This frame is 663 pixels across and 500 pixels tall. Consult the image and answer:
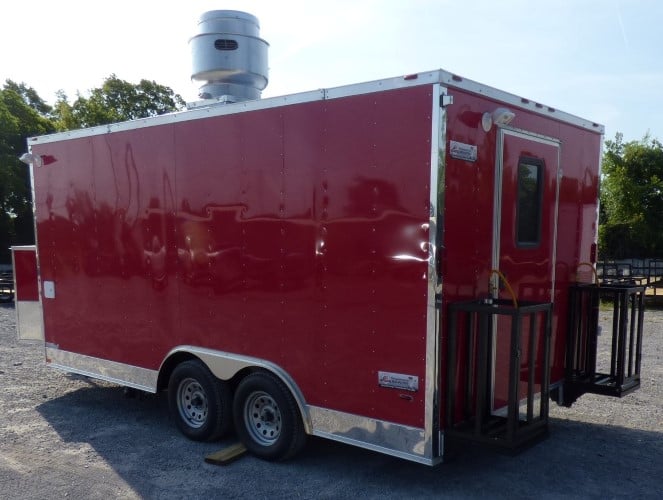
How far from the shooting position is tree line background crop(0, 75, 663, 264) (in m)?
19.5

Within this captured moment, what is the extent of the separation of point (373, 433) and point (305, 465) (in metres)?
0.89

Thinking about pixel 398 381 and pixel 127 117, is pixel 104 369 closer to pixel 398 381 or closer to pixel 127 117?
pixel 398 381

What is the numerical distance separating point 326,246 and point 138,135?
2418mm

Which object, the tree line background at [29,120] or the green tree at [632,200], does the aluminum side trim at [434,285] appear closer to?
the green tree at [632,200]

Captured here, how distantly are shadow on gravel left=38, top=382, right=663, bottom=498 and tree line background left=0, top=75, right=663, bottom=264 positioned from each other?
574 inches

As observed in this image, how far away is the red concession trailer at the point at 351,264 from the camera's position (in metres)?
3.92

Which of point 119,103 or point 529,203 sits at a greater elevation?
point 119,103

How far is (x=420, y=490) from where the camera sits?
427 centimetres

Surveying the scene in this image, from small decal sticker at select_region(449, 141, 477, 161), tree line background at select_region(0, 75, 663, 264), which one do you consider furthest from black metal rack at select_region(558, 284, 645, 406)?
tree line background at select_region(0, 75, 663, 264)

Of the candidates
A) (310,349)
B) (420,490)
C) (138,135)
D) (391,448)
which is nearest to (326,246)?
(310,349)

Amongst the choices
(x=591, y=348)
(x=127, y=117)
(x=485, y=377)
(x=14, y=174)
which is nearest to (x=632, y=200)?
(x=591, y=348)

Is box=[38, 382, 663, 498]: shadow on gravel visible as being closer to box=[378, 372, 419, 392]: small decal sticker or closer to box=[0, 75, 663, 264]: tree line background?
box=[378, 372, 419, 392]: small decal sticker

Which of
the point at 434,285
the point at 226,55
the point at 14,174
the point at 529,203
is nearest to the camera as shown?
the point at 434,285

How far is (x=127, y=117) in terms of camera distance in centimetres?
3403
